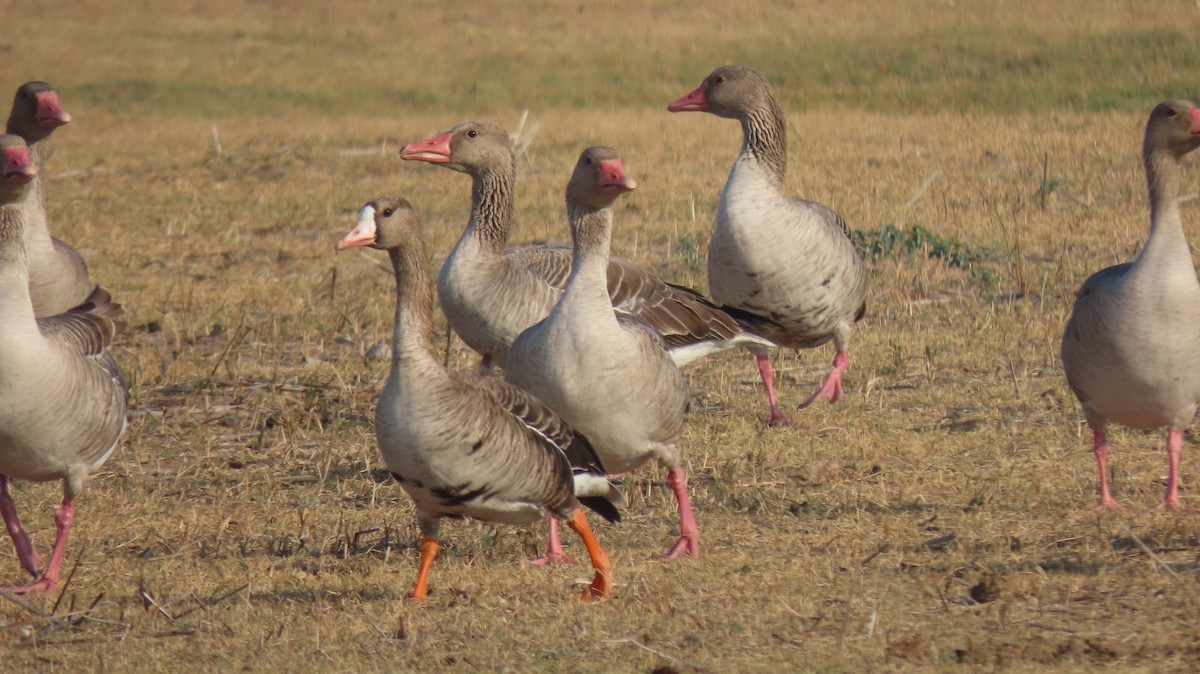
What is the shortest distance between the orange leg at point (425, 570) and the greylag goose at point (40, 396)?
1.62 meters

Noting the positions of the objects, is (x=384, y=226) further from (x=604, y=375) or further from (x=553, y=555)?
(x=553, y=555)

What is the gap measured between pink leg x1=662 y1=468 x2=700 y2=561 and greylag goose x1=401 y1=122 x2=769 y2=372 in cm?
160

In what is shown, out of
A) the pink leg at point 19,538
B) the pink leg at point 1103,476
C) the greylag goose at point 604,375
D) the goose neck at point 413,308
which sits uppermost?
the goose neck at point 413,308

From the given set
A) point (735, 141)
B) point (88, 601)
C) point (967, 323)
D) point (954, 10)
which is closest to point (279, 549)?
point (88, 601)

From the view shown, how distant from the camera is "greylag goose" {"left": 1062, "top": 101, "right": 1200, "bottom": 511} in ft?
19.7

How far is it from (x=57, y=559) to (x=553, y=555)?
2.04 m

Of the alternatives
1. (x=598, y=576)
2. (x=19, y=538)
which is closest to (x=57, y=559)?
(x=19, y=538)

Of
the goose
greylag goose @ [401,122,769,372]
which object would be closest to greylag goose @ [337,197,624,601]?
greylag goose @ [401,122,769,372]

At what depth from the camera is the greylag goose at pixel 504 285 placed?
792 centimetres

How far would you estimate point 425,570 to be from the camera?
550 centimetres

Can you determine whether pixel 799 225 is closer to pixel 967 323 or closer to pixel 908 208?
pixel 967 323

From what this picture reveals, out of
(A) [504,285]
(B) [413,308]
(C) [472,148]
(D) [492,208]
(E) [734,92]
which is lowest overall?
(A) [504,285]

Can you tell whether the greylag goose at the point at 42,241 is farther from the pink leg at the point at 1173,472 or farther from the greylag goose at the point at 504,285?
the pink leg at the point at 1173,472

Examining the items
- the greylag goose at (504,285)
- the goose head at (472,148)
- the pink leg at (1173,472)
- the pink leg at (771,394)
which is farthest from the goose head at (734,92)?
the pink leg at (1173,472)
